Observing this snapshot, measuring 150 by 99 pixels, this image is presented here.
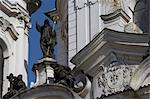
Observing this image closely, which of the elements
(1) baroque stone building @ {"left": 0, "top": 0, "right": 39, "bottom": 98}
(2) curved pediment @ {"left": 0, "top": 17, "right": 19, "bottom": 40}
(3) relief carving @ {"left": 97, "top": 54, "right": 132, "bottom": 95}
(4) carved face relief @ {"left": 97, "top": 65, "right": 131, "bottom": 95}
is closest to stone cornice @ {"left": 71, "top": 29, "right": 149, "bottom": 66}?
(3) relief carving @ {"left": 97, "top": 54, "right": 132, "bottom": 95}

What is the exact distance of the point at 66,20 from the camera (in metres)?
15.8

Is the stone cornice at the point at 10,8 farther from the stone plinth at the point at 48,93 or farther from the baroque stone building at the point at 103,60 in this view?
the stone plinth at the point at 48,93

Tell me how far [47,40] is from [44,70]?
49cm

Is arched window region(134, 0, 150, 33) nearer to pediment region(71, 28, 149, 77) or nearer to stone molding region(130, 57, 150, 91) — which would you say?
pediment region(71, 28, 149, 77)

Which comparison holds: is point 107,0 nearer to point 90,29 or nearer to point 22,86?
point 90,29

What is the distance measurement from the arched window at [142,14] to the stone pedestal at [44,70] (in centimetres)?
188

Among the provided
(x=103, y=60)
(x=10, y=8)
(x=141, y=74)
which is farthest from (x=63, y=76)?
(x=10, y=8)

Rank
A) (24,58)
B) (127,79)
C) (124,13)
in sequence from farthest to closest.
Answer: (24,58) < (124,13) < (127,79)

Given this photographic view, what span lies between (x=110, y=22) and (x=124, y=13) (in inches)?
11.0

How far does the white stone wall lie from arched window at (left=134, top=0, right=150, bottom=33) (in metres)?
2.31

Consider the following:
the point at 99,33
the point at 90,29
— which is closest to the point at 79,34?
the point at 90,29

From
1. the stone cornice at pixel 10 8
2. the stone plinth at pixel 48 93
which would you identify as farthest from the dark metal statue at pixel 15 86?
the stone cornice at pixel 10 8

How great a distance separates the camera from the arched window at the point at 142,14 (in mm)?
14336

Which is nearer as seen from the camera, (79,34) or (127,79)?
(127,79)
